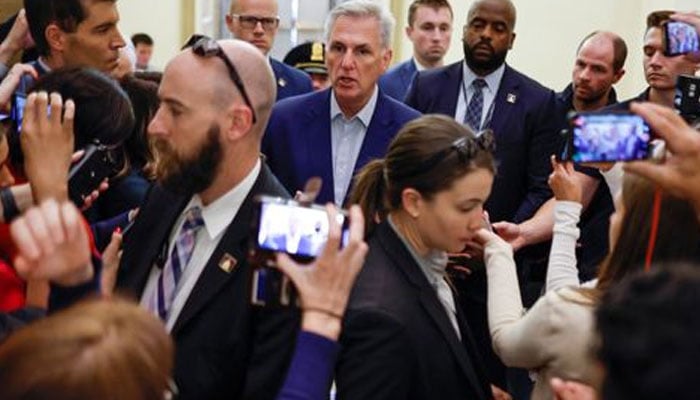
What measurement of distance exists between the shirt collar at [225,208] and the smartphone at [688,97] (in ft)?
4.96

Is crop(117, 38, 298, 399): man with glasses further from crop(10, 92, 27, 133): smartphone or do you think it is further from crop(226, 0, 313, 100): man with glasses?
crop(226, 0, 313, 100): man with glasses

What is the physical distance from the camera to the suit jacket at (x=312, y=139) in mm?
3434

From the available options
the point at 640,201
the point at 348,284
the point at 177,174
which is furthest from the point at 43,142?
the point at 640,201

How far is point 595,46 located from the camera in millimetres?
4547

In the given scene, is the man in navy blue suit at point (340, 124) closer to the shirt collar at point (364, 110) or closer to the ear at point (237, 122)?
the shirt collar at point (364, 110)

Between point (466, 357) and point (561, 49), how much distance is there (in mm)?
6469

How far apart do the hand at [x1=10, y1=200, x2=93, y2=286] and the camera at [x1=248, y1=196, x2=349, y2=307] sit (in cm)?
29

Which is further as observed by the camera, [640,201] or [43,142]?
[43,142]

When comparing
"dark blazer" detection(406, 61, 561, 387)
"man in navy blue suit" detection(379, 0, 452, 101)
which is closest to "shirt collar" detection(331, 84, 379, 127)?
"dark blazer" detection(406, 61, 561, 387)

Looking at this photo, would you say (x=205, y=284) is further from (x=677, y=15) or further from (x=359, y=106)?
(x=677, y=15)

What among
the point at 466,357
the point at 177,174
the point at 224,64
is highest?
the point at 224,64

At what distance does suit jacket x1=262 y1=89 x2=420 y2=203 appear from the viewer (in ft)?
11.3

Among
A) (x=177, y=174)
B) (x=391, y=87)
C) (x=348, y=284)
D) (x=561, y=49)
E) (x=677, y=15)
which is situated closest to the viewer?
(x=348, y=284)

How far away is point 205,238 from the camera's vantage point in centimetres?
223
